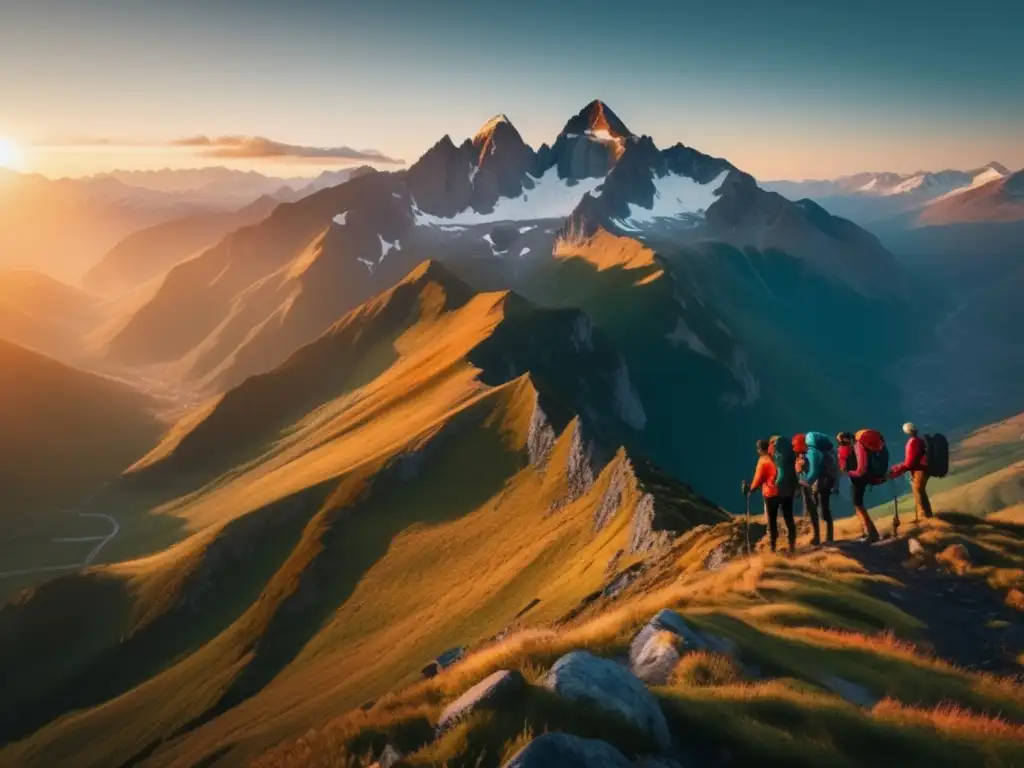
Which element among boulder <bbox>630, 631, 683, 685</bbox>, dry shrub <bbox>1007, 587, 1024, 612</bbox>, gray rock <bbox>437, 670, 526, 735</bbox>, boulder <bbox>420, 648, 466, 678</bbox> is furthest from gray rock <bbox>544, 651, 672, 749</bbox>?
boulder <bbox>420, 648, 466, 678</bbox>

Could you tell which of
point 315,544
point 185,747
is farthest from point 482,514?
point 185,747

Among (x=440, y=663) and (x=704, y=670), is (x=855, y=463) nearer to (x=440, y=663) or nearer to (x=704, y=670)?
(x=704, y=670)

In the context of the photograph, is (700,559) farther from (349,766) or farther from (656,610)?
(349,766)

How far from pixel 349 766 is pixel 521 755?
3305 millimetres

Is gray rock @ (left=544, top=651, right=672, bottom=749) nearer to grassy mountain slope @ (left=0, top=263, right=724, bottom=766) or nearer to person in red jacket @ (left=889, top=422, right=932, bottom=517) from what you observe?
person in red jacket @ (left=889, top=422, right=932, bottom=517)

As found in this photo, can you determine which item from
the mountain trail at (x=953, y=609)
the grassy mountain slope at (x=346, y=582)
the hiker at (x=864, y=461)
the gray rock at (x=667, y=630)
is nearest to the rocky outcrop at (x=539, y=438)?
the grassy mountain slope at (x=346, y=582)

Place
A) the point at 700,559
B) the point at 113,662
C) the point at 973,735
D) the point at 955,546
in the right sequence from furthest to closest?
1. the point at 113,662
2. the point at 700,559
3. the point at 955,546
4. the point at 973,735

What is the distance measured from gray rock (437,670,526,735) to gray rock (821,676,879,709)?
26.5 feet

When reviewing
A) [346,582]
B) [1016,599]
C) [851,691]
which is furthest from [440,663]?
[346,582]

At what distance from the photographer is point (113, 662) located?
106 metres

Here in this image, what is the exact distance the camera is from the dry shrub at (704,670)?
14.4m

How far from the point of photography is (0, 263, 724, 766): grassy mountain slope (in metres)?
63.5

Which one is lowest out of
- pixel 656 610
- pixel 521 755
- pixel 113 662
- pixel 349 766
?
pixel 113 662

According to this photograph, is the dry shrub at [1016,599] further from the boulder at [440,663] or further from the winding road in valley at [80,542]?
the winding road in valley at [80,542]
